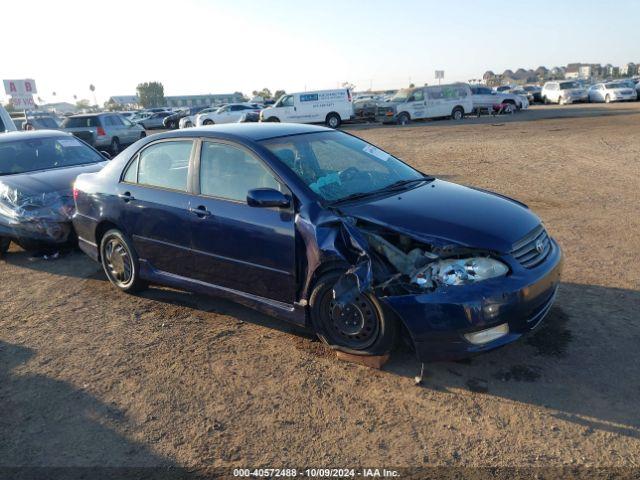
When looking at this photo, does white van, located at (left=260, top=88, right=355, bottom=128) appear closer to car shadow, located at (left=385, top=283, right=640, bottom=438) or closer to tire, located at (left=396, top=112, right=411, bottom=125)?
tire, located at (left=396, top=112, right=411, bottom=125)

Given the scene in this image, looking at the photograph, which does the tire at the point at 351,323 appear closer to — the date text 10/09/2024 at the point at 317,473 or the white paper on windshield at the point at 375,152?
the date text 10/09/2024 at the point at 317,473

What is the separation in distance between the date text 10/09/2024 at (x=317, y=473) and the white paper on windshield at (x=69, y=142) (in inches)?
281

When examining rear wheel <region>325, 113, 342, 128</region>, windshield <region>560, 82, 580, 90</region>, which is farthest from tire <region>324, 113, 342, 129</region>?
windshield <region>560, 82, 580, 90</region>

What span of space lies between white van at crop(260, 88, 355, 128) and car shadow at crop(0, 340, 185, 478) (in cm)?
2669

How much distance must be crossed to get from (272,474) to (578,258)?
4.31 meters

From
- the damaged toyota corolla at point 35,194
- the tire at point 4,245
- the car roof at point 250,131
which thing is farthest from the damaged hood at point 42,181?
the car roof at point 250,131

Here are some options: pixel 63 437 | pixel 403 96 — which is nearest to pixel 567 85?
pixel 403 96

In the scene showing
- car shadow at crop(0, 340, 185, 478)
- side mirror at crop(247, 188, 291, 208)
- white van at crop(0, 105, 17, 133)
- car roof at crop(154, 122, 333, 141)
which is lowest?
car shadow at crop(0, 340, 185, 478)

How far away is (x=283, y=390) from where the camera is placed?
12.2ft

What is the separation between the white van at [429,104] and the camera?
3023 cm

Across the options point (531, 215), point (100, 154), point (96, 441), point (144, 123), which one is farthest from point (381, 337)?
point (144, 123)

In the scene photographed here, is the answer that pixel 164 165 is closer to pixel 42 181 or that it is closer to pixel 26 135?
pixel 42 181

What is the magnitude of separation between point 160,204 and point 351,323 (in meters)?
2.17

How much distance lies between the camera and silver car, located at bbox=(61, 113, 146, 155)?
21783mm
